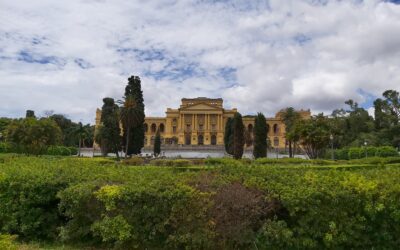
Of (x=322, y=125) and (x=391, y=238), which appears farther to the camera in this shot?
(x=322, y=125)

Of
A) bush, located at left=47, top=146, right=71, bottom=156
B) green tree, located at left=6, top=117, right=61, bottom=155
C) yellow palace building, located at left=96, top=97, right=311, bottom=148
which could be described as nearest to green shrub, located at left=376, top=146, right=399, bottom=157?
Result: green tree, located at left=6, top=117, right=61, bottom=155

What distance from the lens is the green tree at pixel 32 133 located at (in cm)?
3503

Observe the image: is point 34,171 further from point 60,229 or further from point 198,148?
point 198,148

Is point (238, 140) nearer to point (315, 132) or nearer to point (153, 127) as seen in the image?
point (315, 132)

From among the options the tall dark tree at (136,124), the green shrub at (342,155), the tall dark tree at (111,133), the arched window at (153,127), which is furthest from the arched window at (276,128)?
the tall dark tree at (111,133)

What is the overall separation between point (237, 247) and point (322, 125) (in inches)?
Result: 1423

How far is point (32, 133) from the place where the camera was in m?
34.9

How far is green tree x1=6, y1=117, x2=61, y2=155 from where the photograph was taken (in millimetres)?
35031

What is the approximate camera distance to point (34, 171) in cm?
749

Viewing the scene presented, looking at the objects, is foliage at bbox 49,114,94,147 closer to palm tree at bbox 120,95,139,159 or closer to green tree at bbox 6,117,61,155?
palm tree at bbox 120,95,139,159

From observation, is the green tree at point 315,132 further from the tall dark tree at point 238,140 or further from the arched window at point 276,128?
the arched window at point 276,128

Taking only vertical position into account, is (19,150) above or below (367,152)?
above

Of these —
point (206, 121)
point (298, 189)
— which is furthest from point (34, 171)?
point (206, 121)

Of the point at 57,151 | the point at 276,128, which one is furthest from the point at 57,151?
the point at 276,128
